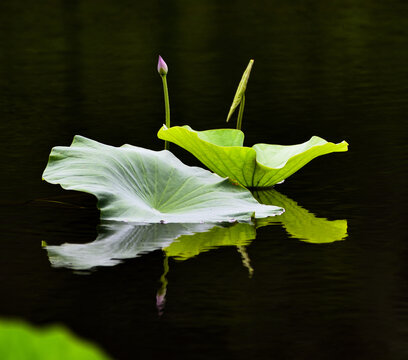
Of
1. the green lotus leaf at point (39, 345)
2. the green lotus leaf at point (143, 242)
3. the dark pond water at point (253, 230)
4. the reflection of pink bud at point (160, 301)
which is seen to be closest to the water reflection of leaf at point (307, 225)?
the dark pond water at point (253, 230)

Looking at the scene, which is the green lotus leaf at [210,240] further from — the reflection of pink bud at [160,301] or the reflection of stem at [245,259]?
the reflection of pink bud at [160,301]

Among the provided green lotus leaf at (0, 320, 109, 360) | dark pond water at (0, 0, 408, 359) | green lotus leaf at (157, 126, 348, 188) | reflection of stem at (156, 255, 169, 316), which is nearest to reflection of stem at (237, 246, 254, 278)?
dark pond water at (0, 0, 408, 359)

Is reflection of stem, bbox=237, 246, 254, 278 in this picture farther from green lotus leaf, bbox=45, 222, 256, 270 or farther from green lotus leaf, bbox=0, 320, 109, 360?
green lotus leaf, bbox=0, 320, 109, 360

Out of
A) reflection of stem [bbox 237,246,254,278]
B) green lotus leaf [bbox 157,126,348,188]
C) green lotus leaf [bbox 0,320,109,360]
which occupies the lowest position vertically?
green lotus leaf [bbox 0,320,109,360]

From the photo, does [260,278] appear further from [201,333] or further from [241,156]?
[241,156]

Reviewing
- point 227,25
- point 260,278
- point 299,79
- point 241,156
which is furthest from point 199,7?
point 260,278

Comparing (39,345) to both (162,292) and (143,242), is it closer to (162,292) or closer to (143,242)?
(162,292)

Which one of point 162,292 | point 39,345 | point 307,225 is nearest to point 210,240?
point 307,225
